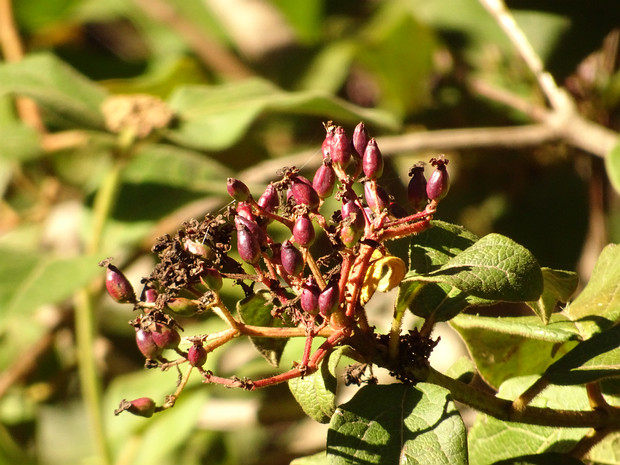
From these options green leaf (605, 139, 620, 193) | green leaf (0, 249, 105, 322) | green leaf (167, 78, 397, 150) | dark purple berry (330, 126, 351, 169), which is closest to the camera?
dark purple berry (330, 126, 351, 169)

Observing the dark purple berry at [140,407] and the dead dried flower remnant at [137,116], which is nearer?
the dark purple berry at [140,407]

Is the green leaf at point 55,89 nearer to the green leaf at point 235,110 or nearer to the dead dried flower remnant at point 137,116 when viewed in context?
the dead dried flower remnant at point 137,116

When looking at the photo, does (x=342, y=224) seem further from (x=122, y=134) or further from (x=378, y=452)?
(x=122, y=134)

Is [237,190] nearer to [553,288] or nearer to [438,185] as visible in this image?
[438,185]

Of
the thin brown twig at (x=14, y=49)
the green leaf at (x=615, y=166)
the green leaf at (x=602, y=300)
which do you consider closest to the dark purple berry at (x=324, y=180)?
the green leaf at (x=602, y=300)

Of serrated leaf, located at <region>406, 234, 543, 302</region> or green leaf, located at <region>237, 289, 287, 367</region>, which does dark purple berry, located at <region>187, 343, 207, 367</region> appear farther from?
serrated leaf, located at <region>406, 234, 543, 302</region>

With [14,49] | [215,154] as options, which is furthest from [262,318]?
[14,49]

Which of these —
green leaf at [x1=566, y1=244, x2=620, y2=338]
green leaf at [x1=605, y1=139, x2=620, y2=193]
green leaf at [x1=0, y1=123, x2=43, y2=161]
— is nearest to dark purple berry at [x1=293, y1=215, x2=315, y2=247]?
green leaf at [x1=566, y1=244, x2=620, y2=338]
